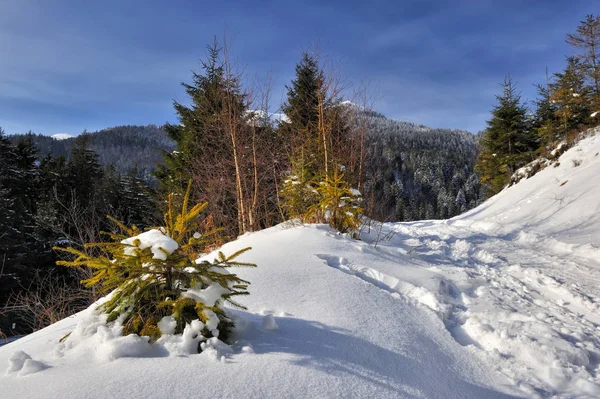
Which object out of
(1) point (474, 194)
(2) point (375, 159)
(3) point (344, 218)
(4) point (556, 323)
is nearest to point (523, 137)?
(2) point (375, 159)

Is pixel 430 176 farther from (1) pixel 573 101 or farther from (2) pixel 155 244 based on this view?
(2) pixel 155 244

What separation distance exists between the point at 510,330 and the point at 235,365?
2.58 metres

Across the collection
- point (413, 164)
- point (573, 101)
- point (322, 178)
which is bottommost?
point (322, 178)

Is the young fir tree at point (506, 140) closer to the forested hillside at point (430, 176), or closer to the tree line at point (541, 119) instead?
the tree line at point (541, 119)

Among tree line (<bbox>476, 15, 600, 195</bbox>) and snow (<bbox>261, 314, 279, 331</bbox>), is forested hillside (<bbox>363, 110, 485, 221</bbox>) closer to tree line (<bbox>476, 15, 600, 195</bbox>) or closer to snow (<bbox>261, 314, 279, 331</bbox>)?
tree line (<bbox>476, 15, 600, 195</bbox>)

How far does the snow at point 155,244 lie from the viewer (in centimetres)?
206

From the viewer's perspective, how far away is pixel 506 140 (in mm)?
22406

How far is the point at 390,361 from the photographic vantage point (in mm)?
2178

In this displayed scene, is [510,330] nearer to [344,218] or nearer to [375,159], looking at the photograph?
[344,218]

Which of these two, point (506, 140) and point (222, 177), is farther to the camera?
point (506, 140)

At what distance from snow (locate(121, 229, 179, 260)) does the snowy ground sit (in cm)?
51

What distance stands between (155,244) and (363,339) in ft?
5.52

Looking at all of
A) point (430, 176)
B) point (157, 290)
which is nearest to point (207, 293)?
point (157, 290)

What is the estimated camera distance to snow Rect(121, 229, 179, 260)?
6.75 feet
